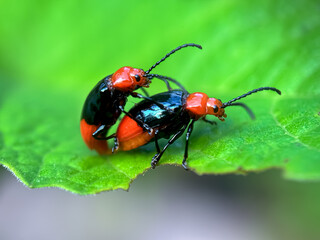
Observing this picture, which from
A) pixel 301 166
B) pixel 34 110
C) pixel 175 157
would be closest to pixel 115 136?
pixel 175 157

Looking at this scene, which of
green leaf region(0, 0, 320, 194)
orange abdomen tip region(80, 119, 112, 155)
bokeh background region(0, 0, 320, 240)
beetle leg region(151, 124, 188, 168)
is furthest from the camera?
bokeh background region(0, 0, 320, 240)

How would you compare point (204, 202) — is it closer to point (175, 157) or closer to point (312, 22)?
point (175, 157)

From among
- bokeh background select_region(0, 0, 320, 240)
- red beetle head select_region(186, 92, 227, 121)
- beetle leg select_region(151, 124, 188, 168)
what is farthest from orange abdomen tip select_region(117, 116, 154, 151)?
bokeh background select_region(0, 0, 320, 240)

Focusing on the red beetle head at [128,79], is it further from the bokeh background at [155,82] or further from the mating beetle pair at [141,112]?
the bokeh background at [155,82]

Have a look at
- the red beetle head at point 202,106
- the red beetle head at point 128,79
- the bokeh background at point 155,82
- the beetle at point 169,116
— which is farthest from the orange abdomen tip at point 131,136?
the bokeh background at point 155,82

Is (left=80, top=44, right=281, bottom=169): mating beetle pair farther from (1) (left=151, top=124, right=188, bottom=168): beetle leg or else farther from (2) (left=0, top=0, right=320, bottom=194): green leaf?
(2) (left=0, top=0, right=320, bottom=194): green leaf

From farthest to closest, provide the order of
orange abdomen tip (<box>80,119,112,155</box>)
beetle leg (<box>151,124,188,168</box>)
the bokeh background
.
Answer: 1. the bokeh background
2. orange abdomen tip (<box>80,119,112,155</box>)
3. beetle leg (<box>151,124,188,168</box>)
